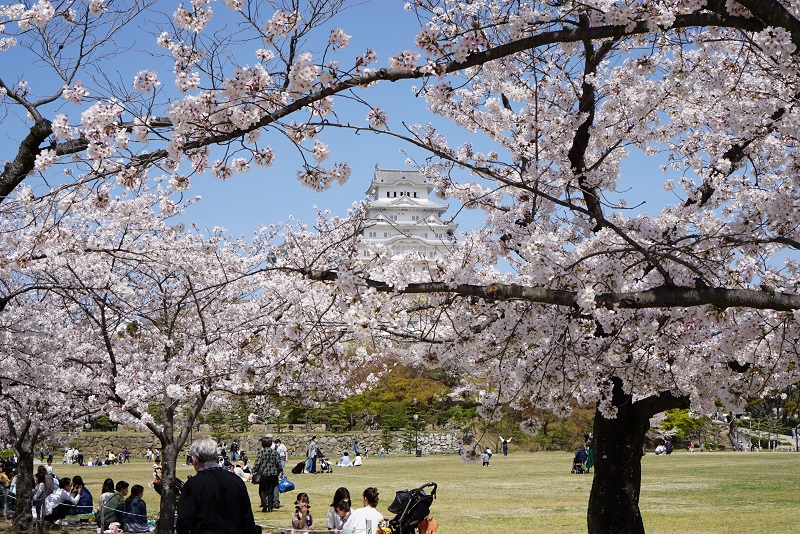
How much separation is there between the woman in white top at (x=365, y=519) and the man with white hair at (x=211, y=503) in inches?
118

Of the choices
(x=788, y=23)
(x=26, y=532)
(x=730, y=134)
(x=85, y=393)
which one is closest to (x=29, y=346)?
(x=85, y=393)

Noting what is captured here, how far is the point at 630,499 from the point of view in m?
6.78

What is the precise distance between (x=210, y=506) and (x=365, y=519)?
3.24 m

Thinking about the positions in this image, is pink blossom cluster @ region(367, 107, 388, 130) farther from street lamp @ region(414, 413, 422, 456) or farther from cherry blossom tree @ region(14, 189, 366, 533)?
street lamp @ region(414, 413, 422, 456)

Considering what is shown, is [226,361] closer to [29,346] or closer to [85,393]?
[85,393]

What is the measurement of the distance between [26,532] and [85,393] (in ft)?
9.31

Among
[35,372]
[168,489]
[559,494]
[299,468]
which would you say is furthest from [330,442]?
[168,489]

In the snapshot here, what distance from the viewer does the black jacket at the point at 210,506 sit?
4207mm

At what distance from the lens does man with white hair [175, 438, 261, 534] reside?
4211mm

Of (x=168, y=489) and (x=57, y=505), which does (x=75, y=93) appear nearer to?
(x=168, y=489)

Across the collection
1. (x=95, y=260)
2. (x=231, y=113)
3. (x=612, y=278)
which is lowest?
(x=612, y=278)

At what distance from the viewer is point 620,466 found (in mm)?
6770

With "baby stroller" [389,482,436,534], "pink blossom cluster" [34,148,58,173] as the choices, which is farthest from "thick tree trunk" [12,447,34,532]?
"pink blossom cluster" [34,148,58,173]

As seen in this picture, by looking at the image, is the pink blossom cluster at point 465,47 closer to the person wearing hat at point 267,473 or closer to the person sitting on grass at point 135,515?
the person sitting on grass at point 135,515
